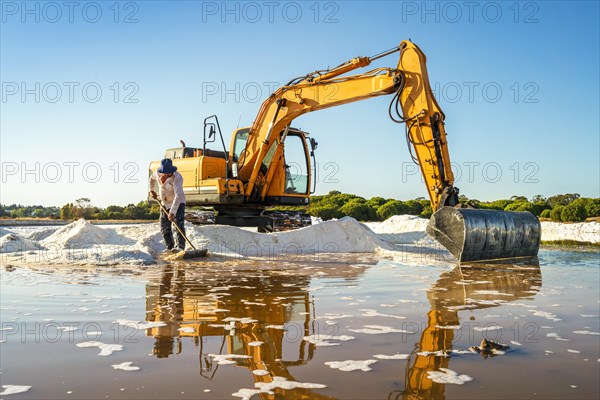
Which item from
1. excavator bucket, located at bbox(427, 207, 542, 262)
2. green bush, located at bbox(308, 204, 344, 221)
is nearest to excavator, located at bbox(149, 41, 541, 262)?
excavator bucket, located at bbox(427, 207, 542, 262)

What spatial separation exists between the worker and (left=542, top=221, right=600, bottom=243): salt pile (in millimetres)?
11167

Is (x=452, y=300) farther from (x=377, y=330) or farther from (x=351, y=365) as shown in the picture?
(x=351, y=365)

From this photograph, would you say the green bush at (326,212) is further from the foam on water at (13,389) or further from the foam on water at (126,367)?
the foam on water at (13,389)

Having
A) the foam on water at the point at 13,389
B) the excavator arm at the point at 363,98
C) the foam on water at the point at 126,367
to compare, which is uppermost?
the excavator arm at the point at 363,98

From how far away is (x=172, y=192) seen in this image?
9805 millimetres

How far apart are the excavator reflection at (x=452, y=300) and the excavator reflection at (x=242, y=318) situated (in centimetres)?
49

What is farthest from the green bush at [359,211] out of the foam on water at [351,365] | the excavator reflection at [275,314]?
the foam on water at [351,365]

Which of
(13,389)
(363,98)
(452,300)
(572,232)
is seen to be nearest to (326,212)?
(572,232)

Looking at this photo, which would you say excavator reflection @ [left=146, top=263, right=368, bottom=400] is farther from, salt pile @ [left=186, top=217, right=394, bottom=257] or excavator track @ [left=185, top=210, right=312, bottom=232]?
excavator track @ [left=185, top=210, right=312, bottom=232]

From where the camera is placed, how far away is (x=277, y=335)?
11.0 ft

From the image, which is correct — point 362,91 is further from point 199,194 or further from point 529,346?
point 529,346

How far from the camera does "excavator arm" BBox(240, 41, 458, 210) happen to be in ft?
31.3

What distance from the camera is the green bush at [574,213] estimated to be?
65.1ft

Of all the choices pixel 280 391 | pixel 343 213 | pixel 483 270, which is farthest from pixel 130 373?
pixel 343 213
